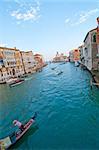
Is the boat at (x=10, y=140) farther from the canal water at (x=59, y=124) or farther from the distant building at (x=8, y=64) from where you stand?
the distant building at (x=8, y=64)

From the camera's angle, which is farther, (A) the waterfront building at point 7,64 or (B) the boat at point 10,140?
(A) the waterfront building at point 7,64

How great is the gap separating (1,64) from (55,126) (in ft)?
118

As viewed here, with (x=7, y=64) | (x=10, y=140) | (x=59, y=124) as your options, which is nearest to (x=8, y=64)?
(x=7, y=64)

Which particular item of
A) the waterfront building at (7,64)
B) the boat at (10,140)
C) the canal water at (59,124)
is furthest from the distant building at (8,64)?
the boat at (10,140)

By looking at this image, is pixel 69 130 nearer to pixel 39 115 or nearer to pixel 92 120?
pixel 92 120

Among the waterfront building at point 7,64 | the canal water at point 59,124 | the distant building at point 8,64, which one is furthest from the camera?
the distant building at point 8,64

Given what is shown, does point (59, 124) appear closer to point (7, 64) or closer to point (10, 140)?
point (10, 140)

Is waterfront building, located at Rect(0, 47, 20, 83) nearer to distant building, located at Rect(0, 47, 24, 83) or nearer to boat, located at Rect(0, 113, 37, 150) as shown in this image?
distant building, located at Rect(0, 47, 24, 83)

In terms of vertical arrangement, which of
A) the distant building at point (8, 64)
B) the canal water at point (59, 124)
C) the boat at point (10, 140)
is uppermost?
the distant building at point (8, 64)

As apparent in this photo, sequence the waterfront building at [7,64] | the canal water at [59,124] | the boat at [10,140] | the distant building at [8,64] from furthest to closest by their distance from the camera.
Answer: the distant building at [8,64], the waterfront building at [7,64], the canal water at [59,124], the boat at [10,140]

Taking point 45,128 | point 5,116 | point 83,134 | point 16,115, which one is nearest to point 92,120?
point 83,134

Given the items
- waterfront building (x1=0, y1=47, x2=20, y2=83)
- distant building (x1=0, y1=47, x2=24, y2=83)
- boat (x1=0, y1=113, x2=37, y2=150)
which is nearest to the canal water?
boat (x1=0, y1=113, x2=37, y2=150)

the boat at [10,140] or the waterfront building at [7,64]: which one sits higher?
the waterfront building at [7,64]

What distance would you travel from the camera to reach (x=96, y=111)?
583 inches
